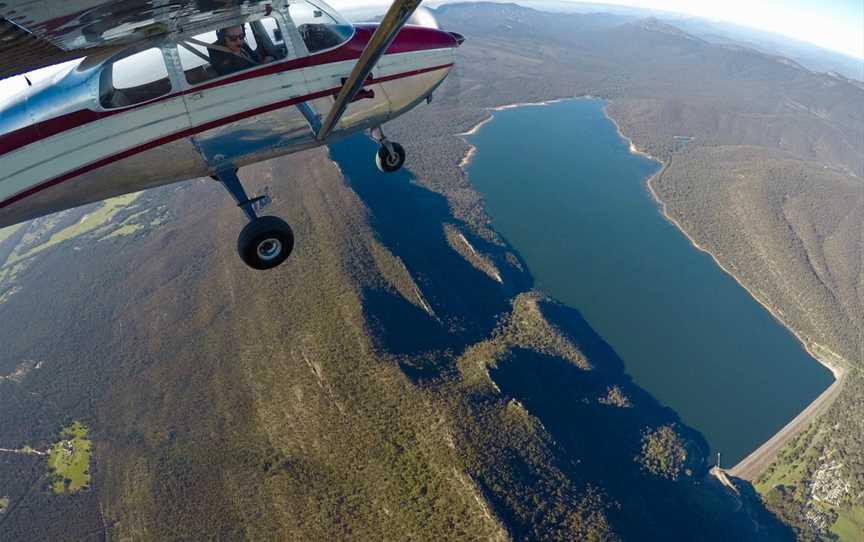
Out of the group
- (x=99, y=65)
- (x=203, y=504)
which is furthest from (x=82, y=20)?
(x=203, y=504)

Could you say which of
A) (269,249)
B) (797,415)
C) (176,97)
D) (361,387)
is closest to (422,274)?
(361,387)

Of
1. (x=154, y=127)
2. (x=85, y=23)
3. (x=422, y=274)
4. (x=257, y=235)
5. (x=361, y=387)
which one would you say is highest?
(x=85, y=23)

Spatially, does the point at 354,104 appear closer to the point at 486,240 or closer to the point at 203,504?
the point at 203,504

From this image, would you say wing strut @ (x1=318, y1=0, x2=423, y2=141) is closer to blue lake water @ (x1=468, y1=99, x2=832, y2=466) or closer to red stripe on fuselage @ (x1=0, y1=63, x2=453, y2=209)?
red stripe on fuselage @ (x1=0, y1=63, x2=453, y2=209)

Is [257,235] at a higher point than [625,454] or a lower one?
higher

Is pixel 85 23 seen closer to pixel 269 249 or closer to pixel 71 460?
pixel 269 249

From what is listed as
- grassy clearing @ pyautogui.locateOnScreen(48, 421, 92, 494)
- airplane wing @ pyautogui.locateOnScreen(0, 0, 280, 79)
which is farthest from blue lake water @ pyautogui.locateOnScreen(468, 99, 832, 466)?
grassy clearing @ pyautogui.locateOnScreen(48, 421, 92, 494)
